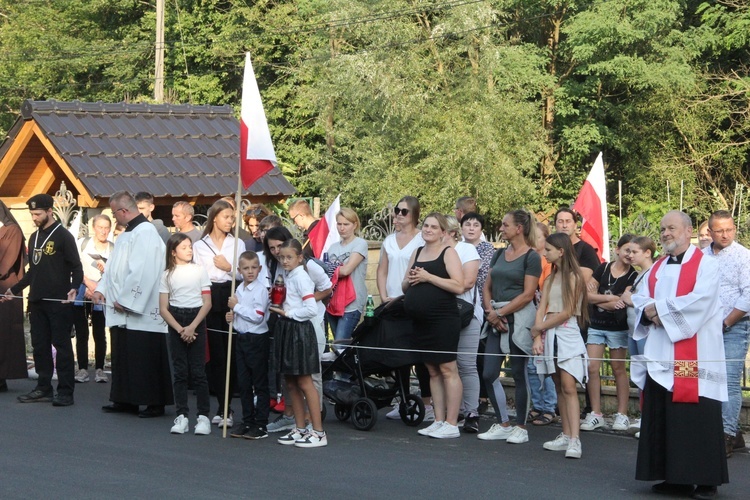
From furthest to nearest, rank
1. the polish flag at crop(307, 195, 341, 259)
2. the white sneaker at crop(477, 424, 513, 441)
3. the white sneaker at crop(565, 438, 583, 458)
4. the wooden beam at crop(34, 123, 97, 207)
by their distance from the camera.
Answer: the wooden beam at crop(34, 123, 97, 207)
the polish flag at crop(307, 195, 341, 259)
the white sneaker at crop(477, 424, 513, 441)
the white sneaker at crop(565, 438, 583, 458)

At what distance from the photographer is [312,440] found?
9.36 metres

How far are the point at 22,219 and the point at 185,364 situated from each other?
10.4m

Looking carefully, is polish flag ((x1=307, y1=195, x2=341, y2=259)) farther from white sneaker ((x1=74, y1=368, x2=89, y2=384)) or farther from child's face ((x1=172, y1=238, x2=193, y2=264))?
child's face ((x1=172, y1=238, x2=193, y2=264))

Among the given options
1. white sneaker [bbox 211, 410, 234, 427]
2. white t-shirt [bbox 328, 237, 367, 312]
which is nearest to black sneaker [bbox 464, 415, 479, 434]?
white t-shirt [bbox 328, 237, 367, 312]

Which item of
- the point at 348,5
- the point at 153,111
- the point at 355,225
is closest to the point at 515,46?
the point at 348,5

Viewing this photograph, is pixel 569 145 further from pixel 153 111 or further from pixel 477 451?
pixel 477 451

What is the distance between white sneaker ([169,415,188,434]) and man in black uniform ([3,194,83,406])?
190 centimetres

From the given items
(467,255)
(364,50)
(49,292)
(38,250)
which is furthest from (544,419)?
(364,50)

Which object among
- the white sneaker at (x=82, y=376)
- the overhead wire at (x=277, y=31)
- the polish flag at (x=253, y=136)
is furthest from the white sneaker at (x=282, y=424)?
the overhead wire at (x=277, y=31)

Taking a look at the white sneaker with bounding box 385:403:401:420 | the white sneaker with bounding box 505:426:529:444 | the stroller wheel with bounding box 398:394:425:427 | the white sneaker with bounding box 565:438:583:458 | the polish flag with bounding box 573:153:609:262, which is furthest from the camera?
the polish flag with bounding box 573:153:609:262

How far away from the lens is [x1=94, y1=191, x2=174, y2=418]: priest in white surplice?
10.8 m

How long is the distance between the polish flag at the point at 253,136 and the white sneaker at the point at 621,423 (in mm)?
3694

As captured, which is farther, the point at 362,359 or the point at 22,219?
the point at 22,219

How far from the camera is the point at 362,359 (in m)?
10.4
